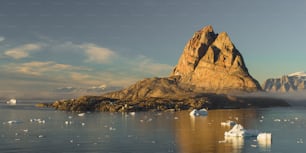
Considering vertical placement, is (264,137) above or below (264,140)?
above

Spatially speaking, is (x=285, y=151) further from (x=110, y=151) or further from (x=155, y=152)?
(x=110, y=151)

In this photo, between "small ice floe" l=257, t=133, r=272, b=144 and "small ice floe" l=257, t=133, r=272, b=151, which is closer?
"small ice floe" l=257, t=133, r=272, b=151

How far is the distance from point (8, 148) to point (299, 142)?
51134mm

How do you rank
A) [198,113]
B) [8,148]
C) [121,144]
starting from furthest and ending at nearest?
[198,113] < [121,144] < [8,148]

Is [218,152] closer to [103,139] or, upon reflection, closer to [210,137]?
[210,137]

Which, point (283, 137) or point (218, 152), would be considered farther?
point (283, 137)

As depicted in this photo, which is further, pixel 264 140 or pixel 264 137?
pixel 264 137

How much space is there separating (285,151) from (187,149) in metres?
15.2

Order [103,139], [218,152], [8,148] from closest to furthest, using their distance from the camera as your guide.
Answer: [218,152]
[8,148]
[103,139]

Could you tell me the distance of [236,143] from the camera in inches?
2702

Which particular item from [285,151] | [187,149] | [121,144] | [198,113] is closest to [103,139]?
[121,144]

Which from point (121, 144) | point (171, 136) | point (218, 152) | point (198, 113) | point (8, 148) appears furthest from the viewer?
point (198, 113)

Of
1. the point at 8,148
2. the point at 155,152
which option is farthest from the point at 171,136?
the point at 8,148

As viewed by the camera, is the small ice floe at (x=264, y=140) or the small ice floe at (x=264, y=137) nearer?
the small ice floe at (x=264, y=140)
